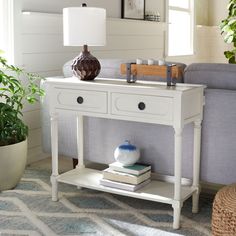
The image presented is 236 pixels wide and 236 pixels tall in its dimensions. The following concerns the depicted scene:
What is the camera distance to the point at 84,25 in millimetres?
2482

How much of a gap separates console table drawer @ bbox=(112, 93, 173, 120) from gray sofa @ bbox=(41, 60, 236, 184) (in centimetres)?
26

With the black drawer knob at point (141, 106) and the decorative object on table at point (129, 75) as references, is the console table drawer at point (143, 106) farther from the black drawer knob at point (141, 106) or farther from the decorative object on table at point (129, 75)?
the decorative object on table at point (129, 75)

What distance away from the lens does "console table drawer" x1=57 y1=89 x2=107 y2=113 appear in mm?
2398

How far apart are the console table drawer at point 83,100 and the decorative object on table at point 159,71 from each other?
0.66 feet

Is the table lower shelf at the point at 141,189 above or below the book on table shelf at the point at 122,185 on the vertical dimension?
below

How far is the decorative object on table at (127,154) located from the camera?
244 cm

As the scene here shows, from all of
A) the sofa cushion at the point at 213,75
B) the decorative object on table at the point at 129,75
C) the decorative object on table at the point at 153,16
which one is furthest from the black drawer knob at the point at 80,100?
the decorative object on table at the point at 153,16

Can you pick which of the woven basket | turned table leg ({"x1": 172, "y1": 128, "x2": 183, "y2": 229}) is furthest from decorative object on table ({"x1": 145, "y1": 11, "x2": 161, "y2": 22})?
the woven basket

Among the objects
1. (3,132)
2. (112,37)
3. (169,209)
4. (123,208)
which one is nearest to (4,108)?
(3,132)

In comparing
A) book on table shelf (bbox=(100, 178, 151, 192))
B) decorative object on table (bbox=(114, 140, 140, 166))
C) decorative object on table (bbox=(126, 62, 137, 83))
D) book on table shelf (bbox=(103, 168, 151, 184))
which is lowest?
book on table shelf (bbox=(100, 178, 151, 192))

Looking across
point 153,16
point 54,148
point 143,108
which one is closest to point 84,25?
point 143,108

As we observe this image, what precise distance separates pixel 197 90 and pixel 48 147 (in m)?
1.14

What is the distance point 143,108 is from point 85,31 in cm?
55

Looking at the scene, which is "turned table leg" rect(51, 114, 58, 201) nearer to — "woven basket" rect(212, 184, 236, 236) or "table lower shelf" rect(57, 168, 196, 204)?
"table lower shelf" rect(57, 168, 196, 204)
